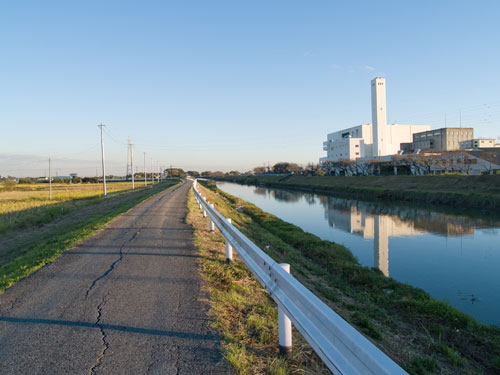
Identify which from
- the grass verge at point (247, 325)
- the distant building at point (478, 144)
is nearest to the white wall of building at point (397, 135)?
the distant building at point (478, 144)

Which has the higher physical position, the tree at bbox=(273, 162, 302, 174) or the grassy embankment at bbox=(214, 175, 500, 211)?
the tree at bbox=(273, 162, 302, 174)

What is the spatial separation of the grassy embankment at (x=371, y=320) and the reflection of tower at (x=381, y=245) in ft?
7.07

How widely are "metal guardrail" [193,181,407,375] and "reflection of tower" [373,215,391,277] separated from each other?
8.65 m

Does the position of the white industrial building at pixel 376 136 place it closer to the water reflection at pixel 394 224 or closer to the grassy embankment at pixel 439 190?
the grassy embankment at pixel 439 190

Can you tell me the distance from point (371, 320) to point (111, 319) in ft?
15.9

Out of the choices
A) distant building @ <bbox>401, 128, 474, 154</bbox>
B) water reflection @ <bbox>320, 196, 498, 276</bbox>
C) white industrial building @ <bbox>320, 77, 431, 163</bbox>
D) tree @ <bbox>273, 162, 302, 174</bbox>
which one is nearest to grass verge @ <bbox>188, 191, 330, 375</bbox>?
water reflection @ <bbox>320, 196, 498, 276</bbox>

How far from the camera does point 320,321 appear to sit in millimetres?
2660

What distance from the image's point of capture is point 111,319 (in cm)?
418

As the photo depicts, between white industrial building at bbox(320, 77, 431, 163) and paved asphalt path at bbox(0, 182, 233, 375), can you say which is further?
white industrial building at bbox(320, 77, 431, 163)

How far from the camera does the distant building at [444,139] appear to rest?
7656cm

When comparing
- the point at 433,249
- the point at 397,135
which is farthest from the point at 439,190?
the point at 397,135

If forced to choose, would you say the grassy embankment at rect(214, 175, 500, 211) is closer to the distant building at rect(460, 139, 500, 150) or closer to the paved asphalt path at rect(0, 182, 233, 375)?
the paved asphalt path at rect(0, 182, 233, 375)

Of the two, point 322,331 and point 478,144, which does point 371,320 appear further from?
point 478,144

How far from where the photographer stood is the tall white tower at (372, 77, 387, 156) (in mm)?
80812
